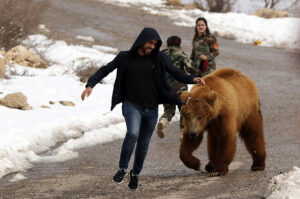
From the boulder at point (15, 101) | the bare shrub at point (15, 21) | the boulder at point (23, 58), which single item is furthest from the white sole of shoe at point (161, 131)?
the boulder at point (23, 58)

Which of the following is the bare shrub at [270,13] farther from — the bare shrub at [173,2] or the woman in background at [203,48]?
the woman in background at [203,48]

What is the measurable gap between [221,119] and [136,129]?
1292 mm

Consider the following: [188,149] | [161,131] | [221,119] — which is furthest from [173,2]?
[221,119]

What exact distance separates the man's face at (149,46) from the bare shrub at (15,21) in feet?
33.3

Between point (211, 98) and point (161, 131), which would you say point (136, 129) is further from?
point (161, 131)

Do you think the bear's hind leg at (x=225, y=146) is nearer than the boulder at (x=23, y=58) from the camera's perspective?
Yes

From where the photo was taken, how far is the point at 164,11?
34.4 m

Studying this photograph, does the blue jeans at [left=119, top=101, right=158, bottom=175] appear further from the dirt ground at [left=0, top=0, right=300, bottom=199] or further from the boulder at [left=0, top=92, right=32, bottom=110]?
the boulder at [left=0, top=92, right=32, bottom=110]

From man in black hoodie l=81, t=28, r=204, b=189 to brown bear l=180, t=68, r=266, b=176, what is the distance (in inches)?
17.6

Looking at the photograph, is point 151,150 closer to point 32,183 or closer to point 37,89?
point 32,183

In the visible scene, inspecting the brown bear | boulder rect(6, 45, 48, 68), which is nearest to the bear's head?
the brown bear

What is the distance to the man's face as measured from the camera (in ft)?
20.6

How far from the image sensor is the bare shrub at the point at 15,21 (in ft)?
52.0

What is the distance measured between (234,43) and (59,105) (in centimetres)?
1525
